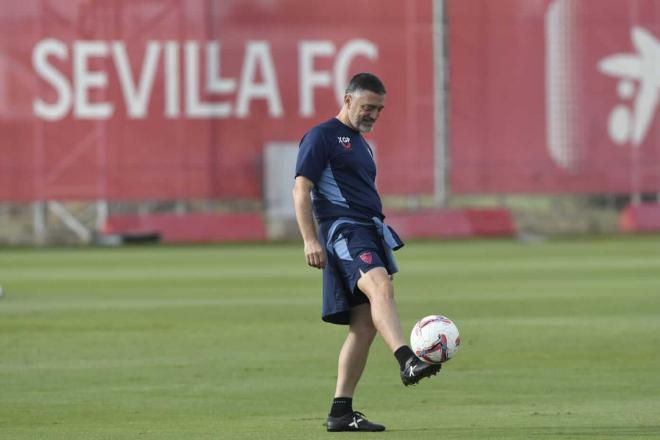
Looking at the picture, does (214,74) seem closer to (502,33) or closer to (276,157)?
(276,157)

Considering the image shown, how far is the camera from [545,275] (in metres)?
25.2

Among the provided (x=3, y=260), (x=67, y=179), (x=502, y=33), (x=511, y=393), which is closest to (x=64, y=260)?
(x=3, y=260)

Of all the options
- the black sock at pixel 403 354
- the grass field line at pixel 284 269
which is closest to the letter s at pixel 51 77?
the grass field line at pixel 284 269

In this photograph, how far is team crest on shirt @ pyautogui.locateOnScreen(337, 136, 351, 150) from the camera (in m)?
10.2

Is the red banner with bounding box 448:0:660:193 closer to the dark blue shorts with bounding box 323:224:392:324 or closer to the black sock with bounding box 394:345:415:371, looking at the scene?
the dark blue shorts with bounding box 323:224:392:324

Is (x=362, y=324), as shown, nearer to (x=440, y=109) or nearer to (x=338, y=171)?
(x=338, y=171)

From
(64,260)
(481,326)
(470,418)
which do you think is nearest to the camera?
(470,418)

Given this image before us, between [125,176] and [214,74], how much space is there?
3.21 m

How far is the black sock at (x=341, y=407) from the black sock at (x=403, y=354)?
806 mm

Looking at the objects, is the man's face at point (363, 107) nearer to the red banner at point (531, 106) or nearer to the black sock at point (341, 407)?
the black sock at point (341, 407)

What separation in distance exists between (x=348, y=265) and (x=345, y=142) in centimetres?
72

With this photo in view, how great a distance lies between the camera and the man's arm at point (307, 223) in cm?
998

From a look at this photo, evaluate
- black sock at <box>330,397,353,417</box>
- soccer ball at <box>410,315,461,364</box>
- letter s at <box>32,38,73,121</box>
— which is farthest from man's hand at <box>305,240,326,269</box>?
letter s at <box>32,38,73,121</box>

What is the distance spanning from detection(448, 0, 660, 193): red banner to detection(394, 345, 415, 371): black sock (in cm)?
3189
